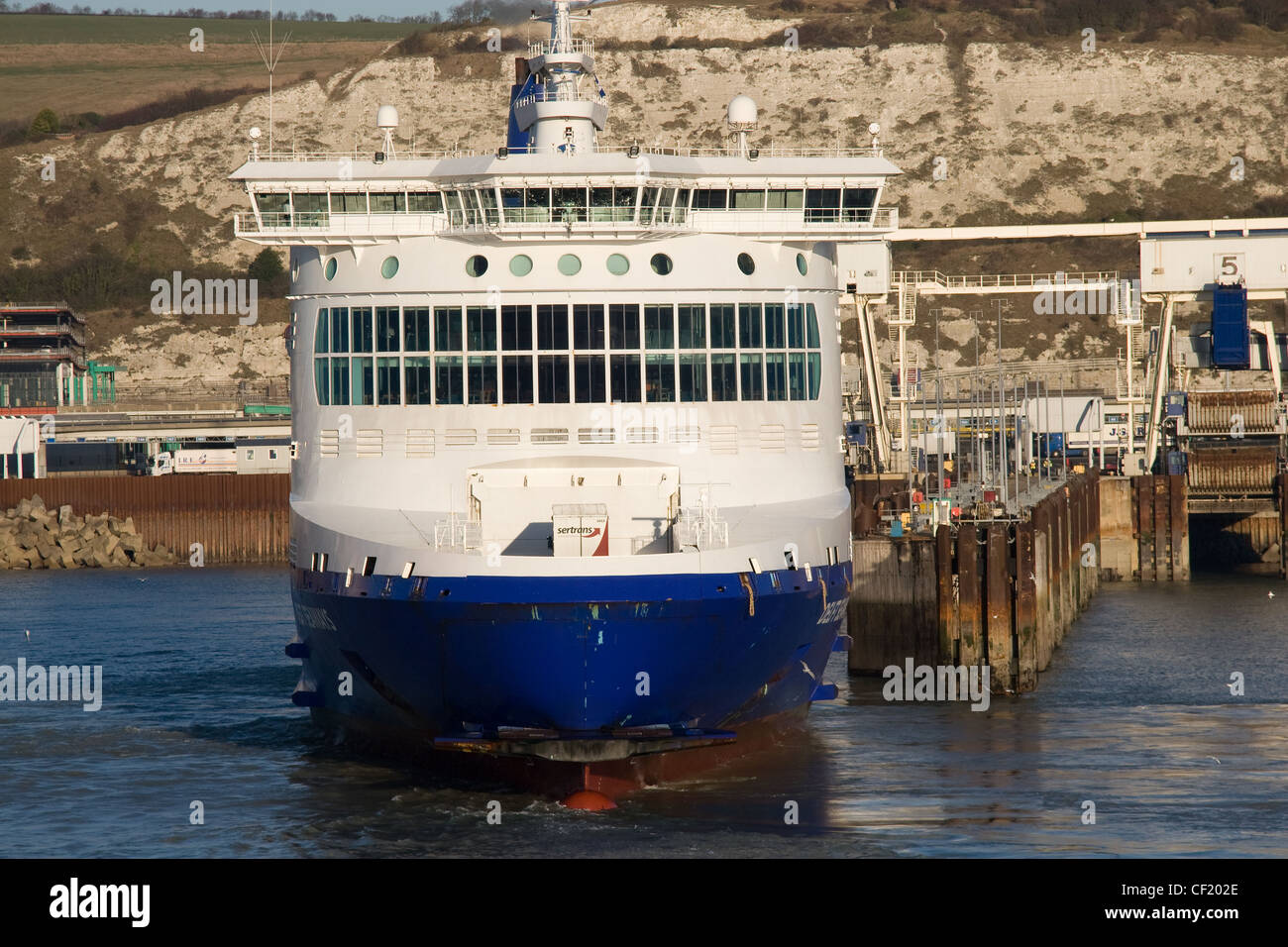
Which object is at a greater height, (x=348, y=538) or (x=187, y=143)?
(x=187, y=143)

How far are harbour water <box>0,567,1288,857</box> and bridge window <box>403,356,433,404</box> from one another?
7.20m

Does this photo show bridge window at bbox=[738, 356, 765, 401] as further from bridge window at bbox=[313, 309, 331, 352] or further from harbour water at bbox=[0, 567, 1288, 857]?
bridge window at bbox=[313, 309, 331, 352]

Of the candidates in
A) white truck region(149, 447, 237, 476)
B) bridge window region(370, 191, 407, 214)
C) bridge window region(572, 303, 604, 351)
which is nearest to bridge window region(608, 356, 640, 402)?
bridge window region(572, 303, 604, 351)

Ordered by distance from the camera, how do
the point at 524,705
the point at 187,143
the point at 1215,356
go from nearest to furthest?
the point at 524,705, the point at 1215,356, the point at 187,143

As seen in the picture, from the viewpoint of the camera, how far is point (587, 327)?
33562 millimetres

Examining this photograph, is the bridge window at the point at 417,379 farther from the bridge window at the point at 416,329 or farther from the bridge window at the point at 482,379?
the bridge window at the point at 482,379

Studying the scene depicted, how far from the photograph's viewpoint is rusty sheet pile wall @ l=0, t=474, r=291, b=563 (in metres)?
89.6

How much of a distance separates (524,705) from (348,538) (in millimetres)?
5005

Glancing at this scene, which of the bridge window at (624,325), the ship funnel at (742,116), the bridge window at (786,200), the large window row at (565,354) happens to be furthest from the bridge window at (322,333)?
the ship funnel at (742,116)

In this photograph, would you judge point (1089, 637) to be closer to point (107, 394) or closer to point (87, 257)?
point (107, 394)

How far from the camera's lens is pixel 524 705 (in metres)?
29.1

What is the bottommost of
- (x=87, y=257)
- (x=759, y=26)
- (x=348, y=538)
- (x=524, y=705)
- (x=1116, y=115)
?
(x=524, y=705)

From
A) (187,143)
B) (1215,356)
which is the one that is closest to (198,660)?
(1215,356)

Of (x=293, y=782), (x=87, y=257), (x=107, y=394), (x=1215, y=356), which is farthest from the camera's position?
(x=87, y=257)
